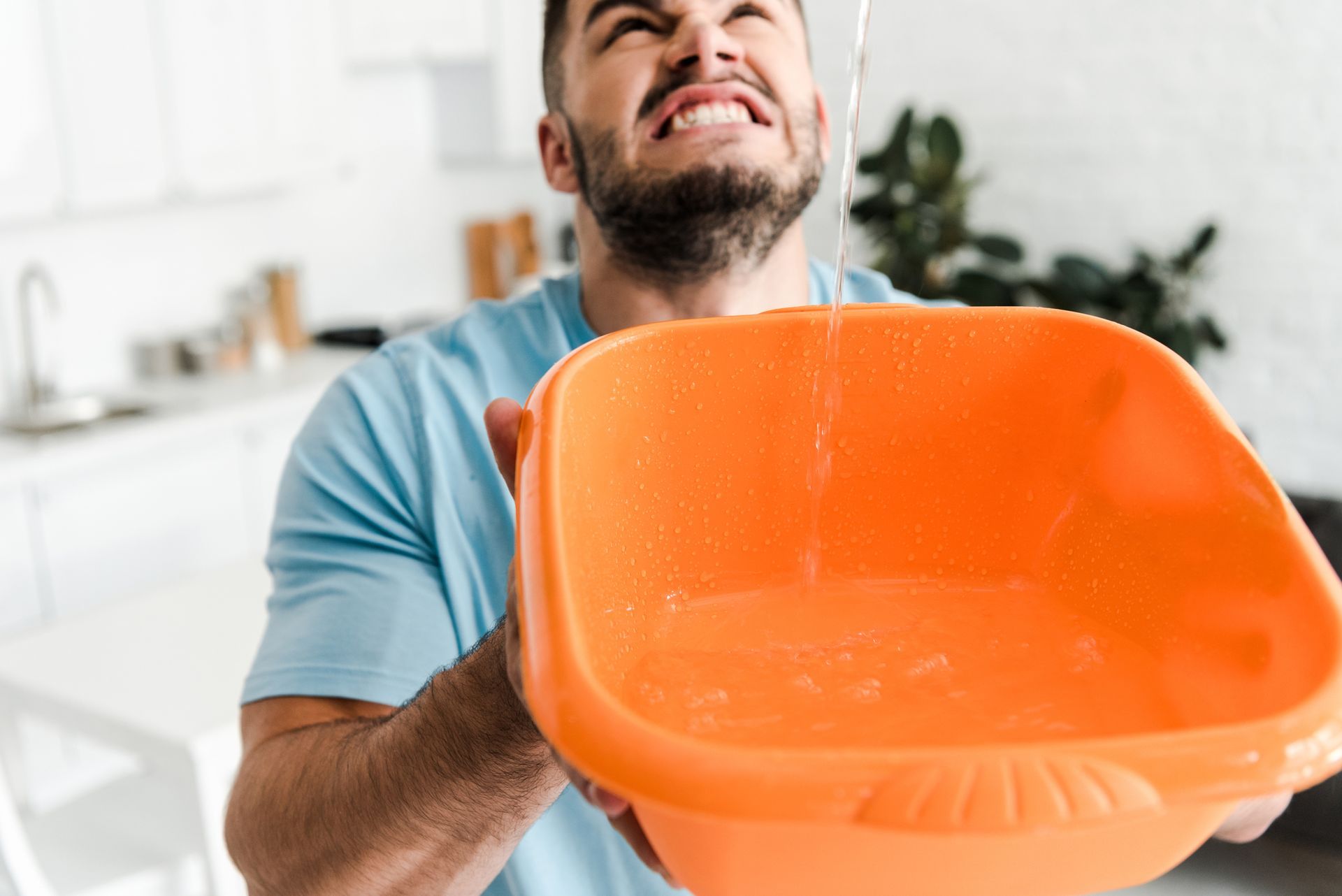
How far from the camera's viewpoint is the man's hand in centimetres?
54

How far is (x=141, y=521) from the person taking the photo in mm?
2908

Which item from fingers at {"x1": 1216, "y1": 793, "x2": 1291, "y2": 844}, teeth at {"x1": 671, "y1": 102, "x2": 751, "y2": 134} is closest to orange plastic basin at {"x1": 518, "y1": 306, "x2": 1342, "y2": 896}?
fingers at {"x1": 1216, "y1": 793, "x2": 1291, "y2": 844}

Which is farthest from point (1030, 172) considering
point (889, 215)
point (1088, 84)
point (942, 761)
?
point (942, 761)

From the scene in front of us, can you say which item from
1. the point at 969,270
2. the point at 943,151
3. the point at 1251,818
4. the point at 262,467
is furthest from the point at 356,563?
the point at 969,270

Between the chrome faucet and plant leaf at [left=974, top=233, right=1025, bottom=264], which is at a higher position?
plant leaf at [left=974, top=233, right=1025, bottom=264]

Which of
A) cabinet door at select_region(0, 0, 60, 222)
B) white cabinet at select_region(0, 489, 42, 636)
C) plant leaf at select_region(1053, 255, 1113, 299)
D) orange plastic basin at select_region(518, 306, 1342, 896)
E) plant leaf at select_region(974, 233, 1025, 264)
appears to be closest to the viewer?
orange plastic basin at select_region(518, 306, 1342, 896)

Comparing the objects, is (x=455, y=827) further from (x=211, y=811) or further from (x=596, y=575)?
(x=211, y=811)

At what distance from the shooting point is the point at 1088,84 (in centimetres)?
354

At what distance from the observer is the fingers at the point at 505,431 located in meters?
0.74

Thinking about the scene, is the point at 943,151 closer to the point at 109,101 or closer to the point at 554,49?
the point at 109,101

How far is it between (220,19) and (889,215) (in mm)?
1884

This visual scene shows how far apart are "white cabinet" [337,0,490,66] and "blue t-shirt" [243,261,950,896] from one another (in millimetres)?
2982

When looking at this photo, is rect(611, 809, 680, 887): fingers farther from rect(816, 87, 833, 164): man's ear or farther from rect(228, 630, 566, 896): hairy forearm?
rect(816, 87, 833, 164): man's ear

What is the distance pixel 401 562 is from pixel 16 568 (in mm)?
2024
